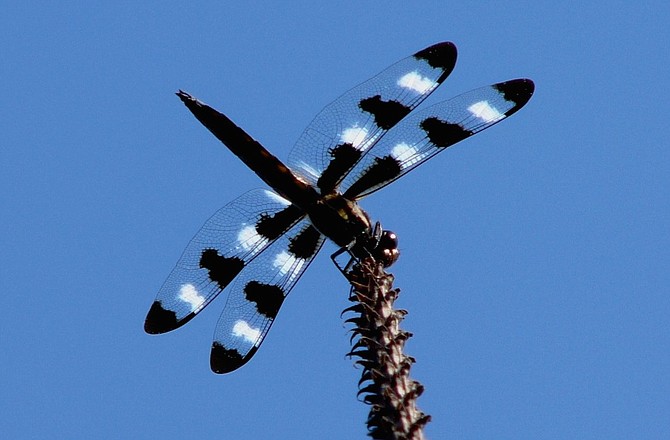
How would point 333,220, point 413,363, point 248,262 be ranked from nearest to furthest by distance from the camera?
point 413,363
point 333,220
point 248,262

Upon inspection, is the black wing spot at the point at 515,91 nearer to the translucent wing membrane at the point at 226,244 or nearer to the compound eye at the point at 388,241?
the compound eye at the point at 388,241

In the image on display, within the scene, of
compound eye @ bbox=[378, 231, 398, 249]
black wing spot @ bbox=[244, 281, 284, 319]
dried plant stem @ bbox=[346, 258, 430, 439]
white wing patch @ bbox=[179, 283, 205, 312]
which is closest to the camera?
dried plant stem @ bbox=[346, 258, 430, 439]

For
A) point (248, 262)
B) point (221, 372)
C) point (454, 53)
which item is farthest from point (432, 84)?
point (221, 372)

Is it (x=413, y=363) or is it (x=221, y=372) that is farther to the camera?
(x=221, y=372)

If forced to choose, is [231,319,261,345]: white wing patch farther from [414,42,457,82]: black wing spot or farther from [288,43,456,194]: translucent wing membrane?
[414,42,457,82]: black wing spot

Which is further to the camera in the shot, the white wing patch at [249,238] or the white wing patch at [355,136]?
the white wing patch at [249,238]

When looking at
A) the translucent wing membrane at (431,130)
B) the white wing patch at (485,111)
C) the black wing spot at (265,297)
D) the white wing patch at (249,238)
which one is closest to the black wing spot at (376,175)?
the translucent wing membrane at (431,130)

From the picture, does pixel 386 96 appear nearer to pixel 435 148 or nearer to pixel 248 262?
pixel 435 148

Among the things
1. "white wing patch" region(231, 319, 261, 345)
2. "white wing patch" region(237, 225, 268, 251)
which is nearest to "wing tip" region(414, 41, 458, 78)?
"white wing patch" region(237, 225, 268, 251)
